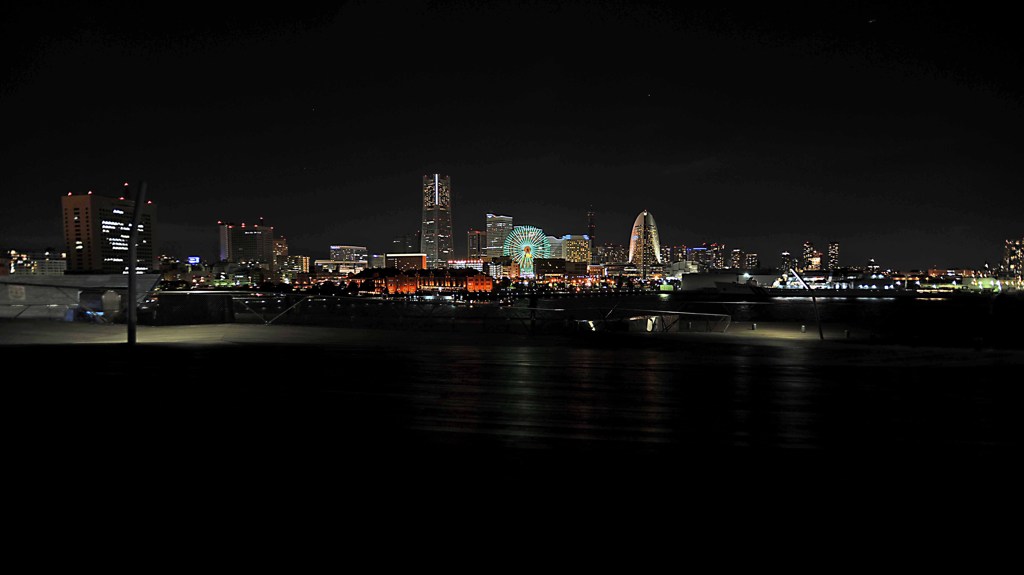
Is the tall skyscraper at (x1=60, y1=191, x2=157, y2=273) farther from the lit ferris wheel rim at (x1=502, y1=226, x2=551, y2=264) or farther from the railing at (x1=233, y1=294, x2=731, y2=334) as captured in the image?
the lit ferris wheel rim at (x1=502, y1=226, x2=551, y2=264)

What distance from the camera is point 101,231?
40.4 metres

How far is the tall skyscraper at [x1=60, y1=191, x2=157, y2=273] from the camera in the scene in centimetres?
3295

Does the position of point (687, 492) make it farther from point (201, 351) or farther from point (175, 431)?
point (201, 351)

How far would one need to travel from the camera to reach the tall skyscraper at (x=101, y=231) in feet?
108

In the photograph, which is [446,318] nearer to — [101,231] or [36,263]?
[101,231]

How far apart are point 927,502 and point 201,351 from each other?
1250 centimetres

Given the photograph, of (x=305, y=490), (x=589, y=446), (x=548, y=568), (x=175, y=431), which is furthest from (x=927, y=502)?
(x=175, y=431)

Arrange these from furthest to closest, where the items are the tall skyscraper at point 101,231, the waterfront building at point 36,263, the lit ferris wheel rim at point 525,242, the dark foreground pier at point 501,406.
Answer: the lit ferris wheel rim at point 525,242
the waterfront building at point 36,263
the tall skyscraper at point 101,231
the dark foreground pier at point 501,406

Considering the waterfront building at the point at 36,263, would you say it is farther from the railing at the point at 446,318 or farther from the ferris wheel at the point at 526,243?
the ferris wheel at the point at 526,243

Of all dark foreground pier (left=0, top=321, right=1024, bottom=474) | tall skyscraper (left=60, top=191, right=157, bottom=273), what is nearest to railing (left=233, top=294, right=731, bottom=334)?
dark foreground pier (left=0, top=321, right=1024, bottom=474)

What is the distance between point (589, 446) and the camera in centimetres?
561

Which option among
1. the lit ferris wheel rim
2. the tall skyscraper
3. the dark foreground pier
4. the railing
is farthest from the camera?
the lit ferris wheel rim

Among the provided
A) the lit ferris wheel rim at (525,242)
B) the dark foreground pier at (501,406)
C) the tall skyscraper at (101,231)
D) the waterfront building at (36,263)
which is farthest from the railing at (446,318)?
the lit ferris wheel rim at (525,242)

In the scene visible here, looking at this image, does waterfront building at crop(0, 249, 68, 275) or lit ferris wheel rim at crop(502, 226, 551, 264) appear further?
lit ferris wheel rim at crop(502, 226, 551, 264)
